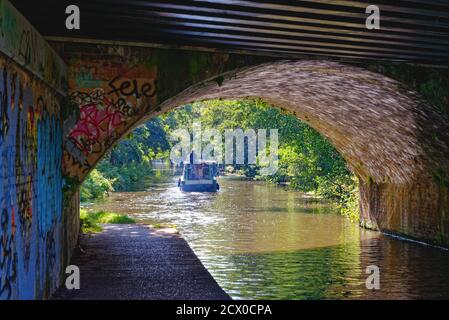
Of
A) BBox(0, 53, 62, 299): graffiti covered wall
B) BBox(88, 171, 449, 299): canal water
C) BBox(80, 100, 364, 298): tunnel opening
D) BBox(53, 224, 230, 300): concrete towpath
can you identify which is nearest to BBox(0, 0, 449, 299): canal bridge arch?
BBox(0, 53, 62, 299): graffiti covered wall

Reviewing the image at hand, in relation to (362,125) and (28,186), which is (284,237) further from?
(28,186)

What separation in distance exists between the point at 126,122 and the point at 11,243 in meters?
4.22

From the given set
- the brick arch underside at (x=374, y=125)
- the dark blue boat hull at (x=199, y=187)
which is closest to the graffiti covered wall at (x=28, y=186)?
the brick arch underside at (x=374, y=125)

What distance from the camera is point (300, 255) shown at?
14445mm

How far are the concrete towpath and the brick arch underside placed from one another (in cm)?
284

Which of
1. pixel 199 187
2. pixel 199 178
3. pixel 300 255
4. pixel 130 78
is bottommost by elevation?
pixel 300 255

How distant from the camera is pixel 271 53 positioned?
36.6 feet

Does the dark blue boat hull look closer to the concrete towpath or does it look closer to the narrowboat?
the narrowboat

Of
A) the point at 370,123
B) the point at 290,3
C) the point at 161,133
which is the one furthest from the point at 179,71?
the point at 161,133

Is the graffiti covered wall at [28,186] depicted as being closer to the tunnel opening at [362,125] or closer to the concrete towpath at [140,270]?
the concrete towpath at [140,270]

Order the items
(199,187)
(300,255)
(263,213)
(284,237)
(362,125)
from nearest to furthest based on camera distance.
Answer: (300,255) → (362,125) → (284,237) → (263,213) → (199,187)

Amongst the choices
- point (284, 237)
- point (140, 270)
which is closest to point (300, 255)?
point (284, 237)

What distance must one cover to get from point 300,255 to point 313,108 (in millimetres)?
5473

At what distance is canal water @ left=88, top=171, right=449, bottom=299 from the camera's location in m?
10.8
